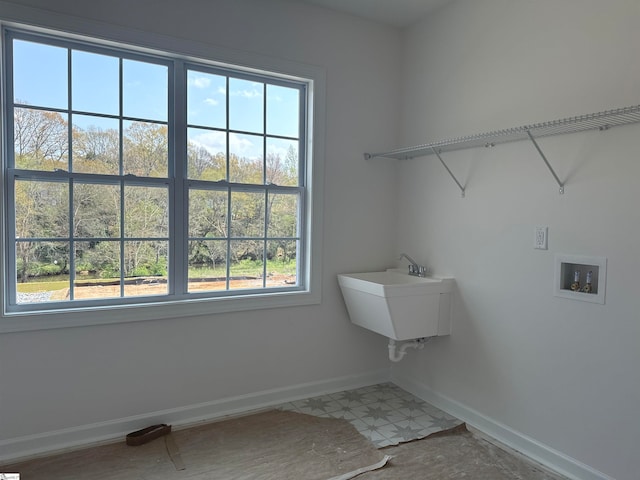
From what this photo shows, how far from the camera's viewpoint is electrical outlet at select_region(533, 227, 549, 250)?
229cm

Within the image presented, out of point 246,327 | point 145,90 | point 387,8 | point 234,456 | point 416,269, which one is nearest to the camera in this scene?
point 234,456

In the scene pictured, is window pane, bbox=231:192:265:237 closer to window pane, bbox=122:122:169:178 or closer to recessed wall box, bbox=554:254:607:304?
window pane, bbox=122:122:169:178

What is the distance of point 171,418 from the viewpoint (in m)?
2.59

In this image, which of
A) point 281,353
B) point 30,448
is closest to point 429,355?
point 281,353

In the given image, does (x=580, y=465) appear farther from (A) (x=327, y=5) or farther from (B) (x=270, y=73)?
(A) (x=327, y=5)

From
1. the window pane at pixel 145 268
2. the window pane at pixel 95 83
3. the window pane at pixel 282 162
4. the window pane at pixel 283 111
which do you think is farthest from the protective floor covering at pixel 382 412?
the window pane at pixel 95 83

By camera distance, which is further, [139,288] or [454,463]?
[139,288]

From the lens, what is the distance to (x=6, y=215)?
2.22 meters

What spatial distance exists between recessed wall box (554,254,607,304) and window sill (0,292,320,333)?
1.56m

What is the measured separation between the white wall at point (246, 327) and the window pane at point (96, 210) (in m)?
0.55

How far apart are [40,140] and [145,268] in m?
0.90

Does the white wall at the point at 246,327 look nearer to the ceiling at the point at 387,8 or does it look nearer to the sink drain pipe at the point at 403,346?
the ceiling at the point at 387,8

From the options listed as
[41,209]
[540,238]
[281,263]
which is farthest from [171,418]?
[540,238]

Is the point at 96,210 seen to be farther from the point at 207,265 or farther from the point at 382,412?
the point at 382,412
